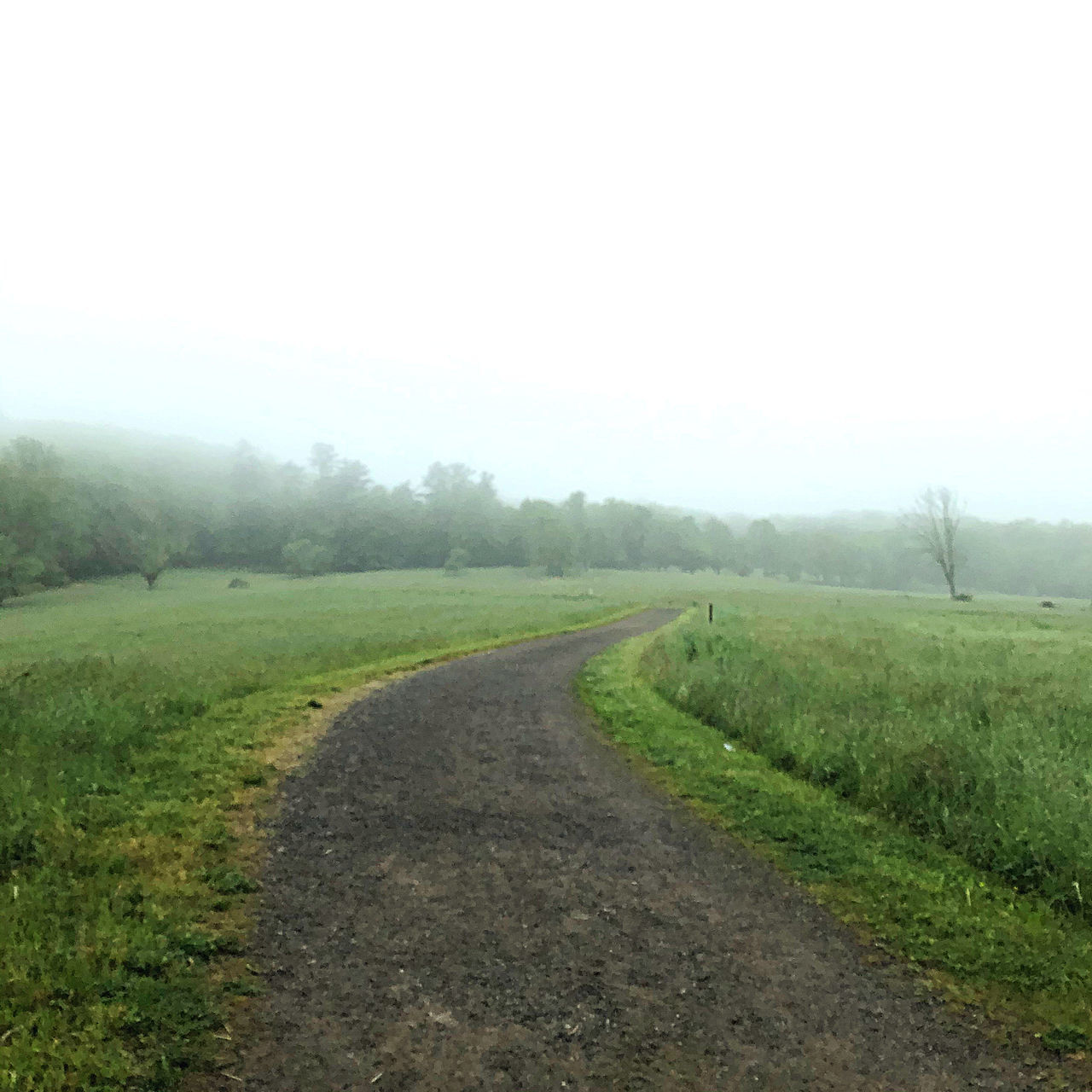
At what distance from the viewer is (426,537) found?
123 meters

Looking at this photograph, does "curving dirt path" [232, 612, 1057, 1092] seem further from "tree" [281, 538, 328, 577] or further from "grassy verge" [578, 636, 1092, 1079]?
"tree" [281, 538, 328, 577]

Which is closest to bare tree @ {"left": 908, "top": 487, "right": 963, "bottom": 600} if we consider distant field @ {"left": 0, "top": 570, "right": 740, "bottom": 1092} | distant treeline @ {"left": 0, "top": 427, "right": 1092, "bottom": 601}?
distant treeline @ {"left": 0, "top": 427, "right": 1092, "bottom": 601}

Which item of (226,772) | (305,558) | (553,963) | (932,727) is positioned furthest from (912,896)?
(305,558)

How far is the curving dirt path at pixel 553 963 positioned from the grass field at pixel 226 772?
0.64 m

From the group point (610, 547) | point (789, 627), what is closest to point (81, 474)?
point (610, 547)

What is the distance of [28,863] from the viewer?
22.9ft

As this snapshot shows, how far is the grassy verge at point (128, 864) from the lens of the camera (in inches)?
177

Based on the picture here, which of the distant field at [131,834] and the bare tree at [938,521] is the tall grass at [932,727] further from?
the bare tree at [938,521]

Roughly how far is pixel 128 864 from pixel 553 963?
441 centimetres

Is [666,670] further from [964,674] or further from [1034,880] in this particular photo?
[1034,880]

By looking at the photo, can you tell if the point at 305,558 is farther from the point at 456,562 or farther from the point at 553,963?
the point at 553,963

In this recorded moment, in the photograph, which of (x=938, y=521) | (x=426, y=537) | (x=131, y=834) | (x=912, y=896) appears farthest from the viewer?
(x=426, y=537)

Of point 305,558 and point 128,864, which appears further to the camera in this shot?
point 305,558

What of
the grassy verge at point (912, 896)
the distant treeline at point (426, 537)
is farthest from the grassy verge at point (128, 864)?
the distant treeline at point (426, 537)
